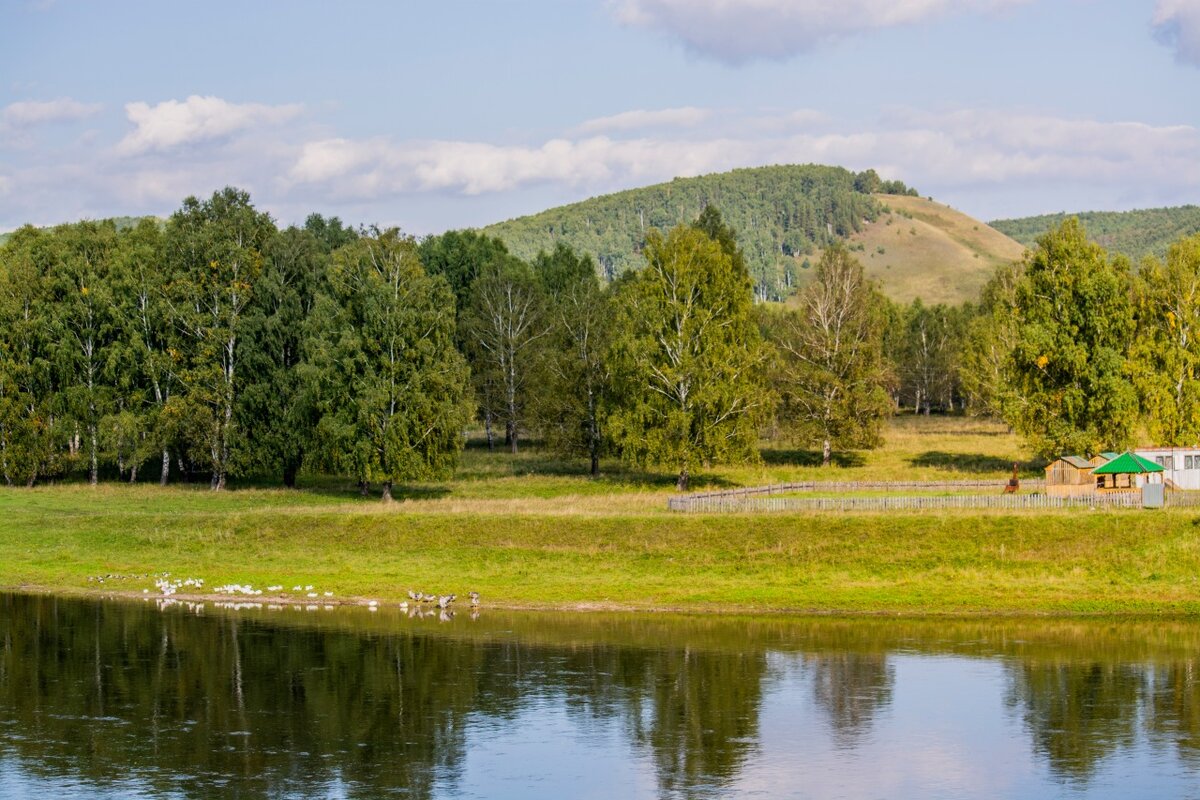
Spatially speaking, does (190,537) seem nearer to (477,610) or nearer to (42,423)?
(477,610)

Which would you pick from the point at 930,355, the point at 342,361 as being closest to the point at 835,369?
the point at 342,361

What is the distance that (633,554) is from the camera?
68.1m

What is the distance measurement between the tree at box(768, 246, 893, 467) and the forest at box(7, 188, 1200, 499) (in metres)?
0.19

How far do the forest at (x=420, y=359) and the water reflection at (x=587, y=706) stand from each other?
30975mm

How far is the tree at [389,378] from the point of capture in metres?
85.9

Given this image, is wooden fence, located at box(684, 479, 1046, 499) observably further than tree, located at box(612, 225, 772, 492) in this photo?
No

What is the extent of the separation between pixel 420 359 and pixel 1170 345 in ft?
173

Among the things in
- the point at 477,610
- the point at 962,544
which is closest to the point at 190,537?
the point at 477,610

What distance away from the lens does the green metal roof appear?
78.4 m

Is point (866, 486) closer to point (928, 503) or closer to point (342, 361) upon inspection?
point (928, 503)

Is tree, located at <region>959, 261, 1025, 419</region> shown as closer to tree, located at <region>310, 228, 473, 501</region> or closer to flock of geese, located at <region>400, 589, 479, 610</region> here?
tree, located at <region>310, 228, 473, 501</region>

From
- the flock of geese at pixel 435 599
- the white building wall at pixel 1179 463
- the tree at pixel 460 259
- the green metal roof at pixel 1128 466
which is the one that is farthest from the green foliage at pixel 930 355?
the flock of geese at pixel 435 599

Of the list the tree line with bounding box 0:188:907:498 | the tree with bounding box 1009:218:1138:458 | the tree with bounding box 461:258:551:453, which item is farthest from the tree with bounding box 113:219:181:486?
the tree with bounding box 1009:218:1138:458

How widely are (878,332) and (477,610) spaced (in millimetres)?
59732
